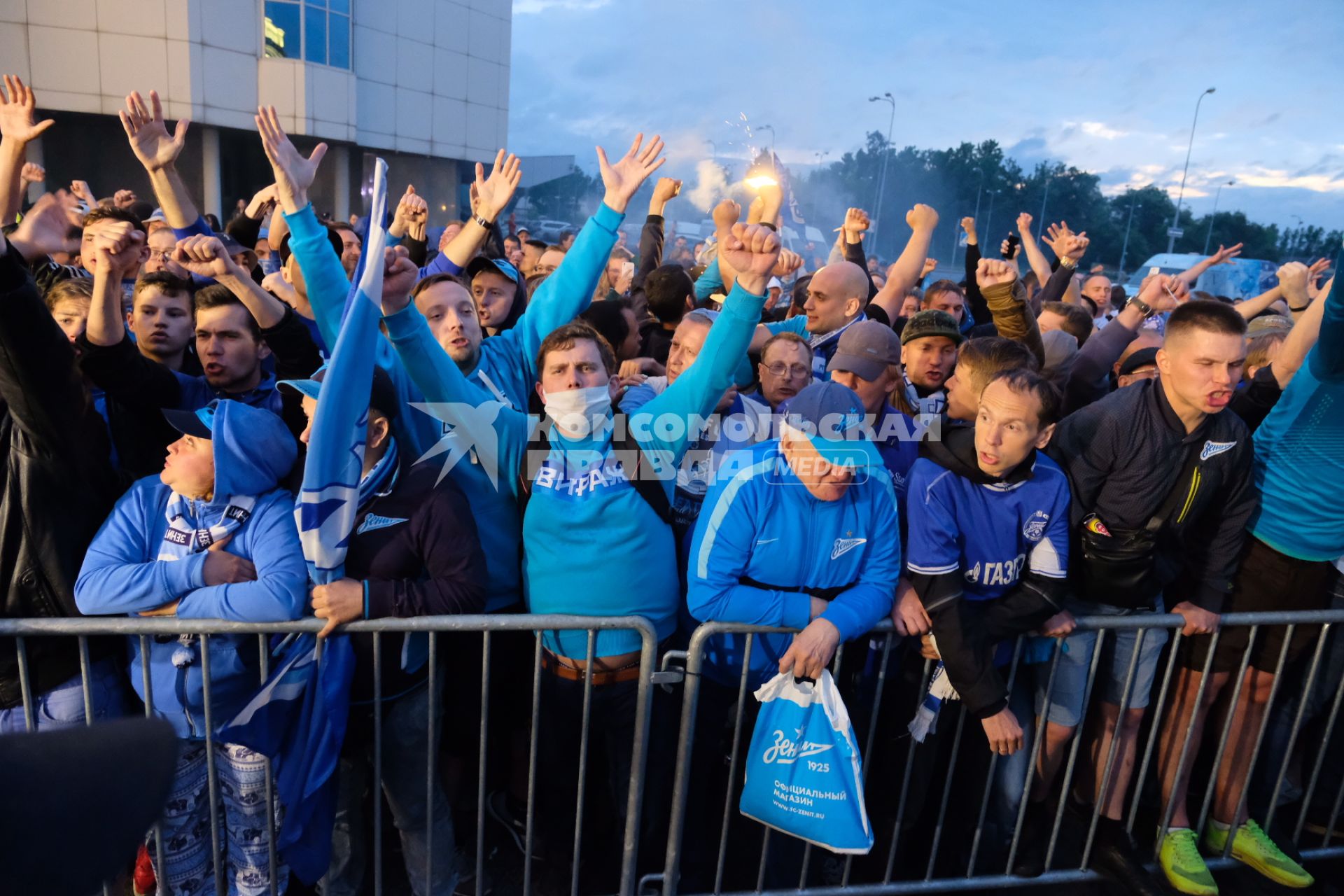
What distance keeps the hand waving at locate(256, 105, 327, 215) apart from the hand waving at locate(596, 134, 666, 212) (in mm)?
1280

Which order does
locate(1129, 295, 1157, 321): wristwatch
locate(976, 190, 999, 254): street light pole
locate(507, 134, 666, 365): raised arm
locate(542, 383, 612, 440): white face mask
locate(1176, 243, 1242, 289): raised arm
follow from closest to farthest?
locate(542, 383, 612, 440): white face mask
locate(507, 134, 666, 365): raised arm
locate(1129, 295, 1157, 321): wristwatch
locate(1176, 243, 1242, 289): raised arm
locate(976, 190, 999, 254): street light pole

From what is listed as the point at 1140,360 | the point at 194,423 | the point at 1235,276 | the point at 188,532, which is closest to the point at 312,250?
the point at 194,423

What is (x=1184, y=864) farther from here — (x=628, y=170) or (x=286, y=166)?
(x=286, y=166)

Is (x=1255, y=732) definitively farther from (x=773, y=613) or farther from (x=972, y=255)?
(x=972, y=255)

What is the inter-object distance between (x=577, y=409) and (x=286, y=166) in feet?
5.02

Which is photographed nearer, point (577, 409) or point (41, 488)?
point (41, 488)

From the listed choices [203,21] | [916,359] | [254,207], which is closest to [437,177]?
[203,21]

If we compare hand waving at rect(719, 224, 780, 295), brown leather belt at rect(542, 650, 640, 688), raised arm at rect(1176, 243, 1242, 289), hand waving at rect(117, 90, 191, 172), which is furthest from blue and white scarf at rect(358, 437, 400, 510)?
raised arm at rect(1176, 243, 1242, 289)

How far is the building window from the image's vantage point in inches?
1153

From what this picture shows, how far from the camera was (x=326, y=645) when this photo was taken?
8.83 feet

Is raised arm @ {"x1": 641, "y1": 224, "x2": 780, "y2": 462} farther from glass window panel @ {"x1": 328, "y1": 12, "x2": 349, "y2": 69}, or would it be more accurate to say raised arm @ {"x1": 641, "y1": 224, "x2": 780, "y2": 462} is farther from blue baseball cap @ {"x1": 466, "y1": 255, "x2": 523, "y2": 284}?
glass window panel @ {"x1": 328, "y1": 12, "x2": 349, "y2": 69}

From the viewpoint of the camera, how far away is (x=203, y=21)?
27.4 m

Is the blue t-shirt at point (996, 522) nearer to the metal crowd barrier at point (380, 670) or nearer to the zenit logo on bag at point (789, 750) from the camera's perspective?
the zenit logo on bag at point (789, 750)

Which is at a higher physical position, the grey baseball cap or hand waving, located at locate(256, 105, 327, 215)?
hand waving, located at locate(256, 105, 327, 215)
